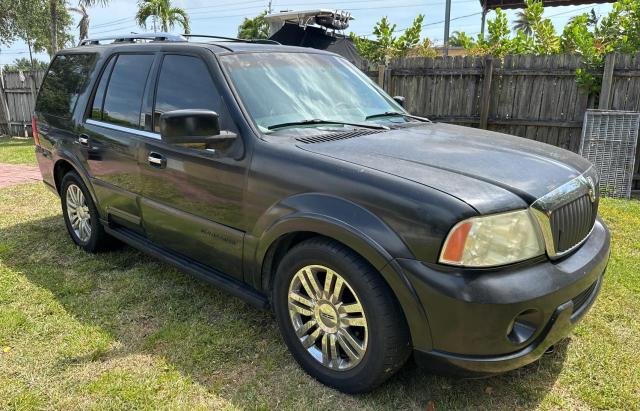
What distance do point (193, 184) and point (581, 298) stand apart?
232 centimetres

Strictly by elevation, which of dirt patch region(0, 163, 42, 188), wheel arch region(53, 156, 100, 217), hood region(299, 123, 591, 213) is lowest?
dirt patch region(0, 163, 42, 188)

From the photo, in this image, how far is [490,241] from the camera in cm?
206

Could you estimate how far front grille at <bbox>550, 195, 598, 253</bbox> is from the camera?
2279mm

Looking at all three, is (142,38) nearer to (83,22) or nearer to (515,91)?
(515,91)

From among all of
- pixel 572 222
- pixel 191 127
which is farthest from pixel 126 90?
pixel 572 222

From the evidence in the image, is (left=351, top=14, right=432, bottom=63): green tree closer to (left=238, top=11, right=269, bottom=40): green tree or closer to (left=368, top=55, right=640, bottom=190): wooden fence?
(left=368, top=55, right=640, bottom=190): wooden fence

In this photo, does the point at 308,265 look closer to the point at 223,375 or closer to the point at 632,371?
the point at 223,375

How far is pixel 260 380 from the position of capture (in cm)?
273

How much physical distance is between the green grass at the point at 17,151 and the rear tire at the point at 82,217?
19.5 feet

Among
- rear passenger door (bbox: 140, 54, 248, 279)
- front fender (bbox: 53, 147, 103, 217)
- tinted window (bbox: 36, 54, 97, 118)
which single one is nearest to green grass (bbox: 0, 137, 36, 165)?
tinted window (bbox: 36, 54, 97, 118)

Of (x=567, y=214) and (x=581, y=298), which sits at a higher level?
(x=567, y=214)

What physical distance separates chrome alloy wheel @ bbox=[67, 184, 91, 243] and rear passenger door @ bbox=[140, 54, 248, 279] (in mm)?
1283

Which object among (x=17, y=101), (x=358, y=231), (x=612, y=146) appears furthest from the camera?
(x=17, y=101)

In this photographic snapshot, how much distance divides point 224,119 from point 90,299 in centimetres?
191
